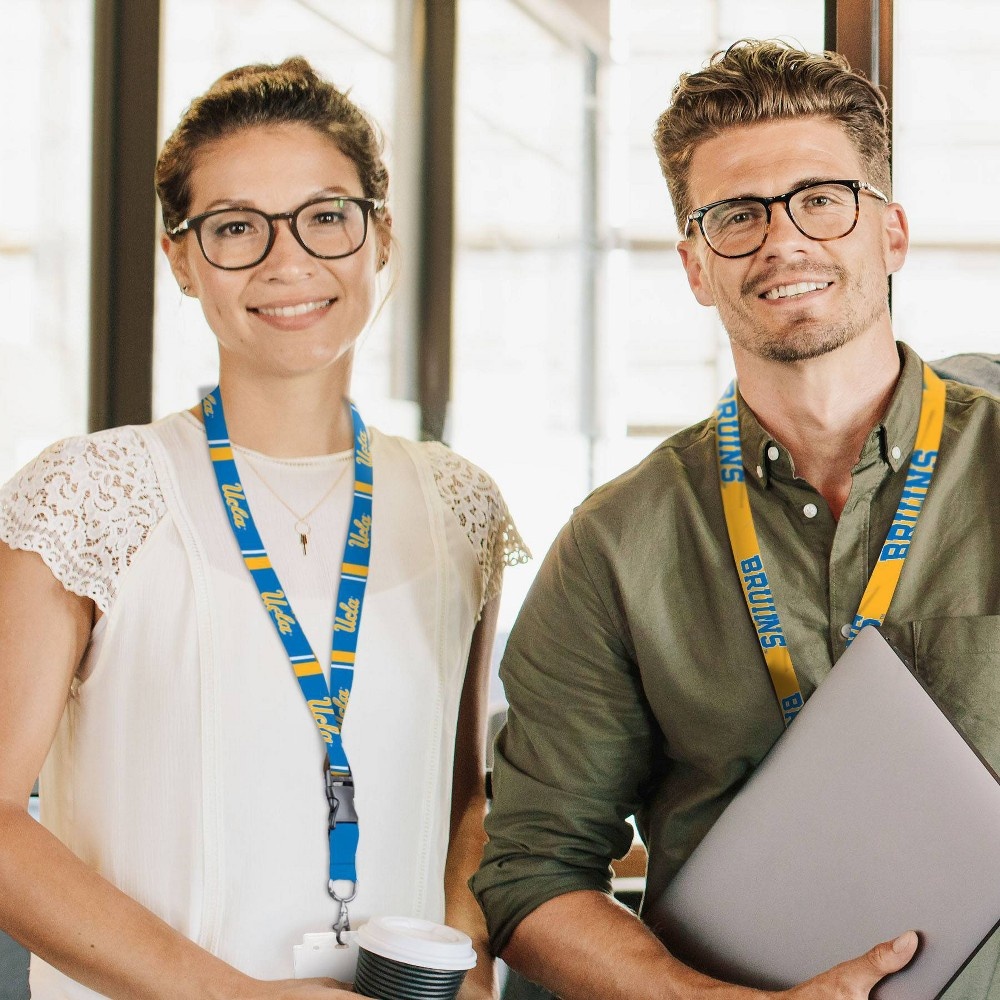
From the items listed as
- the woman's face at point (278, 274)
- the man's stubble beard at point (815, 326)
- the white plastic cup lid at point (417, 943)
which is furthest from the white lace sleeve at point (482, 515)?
the white plastic cup lid at point (417, 943)

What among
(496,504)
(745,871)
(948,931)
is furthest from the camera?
(496,504)

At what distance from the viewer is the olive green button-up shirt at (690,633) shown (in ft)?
4.85

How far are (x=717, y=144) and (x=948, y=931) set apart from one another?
1.03 metres

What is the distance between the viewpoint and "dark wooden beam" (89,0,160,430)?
2.86 metres

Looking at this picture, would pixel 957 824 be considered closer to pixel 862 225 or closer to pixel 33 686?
pixel 862 225

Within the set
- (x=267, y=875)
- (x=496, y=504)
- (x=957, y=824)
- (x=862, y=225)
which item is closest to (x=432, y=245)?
(x=496, y=504)

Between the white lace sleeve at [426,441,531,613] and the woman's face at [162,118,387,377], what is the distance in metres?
0.26

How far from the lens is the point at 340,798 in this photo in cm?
154

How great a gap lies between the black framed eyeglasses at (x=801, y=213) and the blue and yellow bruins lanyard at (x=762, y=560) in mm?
237

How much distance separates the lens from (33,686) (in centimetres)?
148

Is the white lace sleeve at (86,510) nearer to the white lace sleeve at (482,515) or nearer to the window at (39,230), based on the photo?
the white lace sleeve at (482,515)

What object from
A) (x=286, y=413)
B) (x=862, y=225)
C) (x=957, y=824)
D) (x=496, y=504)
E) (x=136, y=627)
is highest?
(x=862, y=225)

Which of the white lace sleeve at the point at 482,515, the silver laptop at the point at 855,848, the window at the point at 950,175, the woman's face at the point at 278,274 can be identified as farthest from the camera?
the window at the point at 950,175

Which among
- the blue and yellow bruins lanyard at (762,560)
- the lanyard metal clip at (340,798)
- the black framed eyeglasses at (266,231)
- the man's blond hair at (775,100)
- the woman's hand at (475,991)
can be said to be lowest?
the woman's hand at (475,991)
